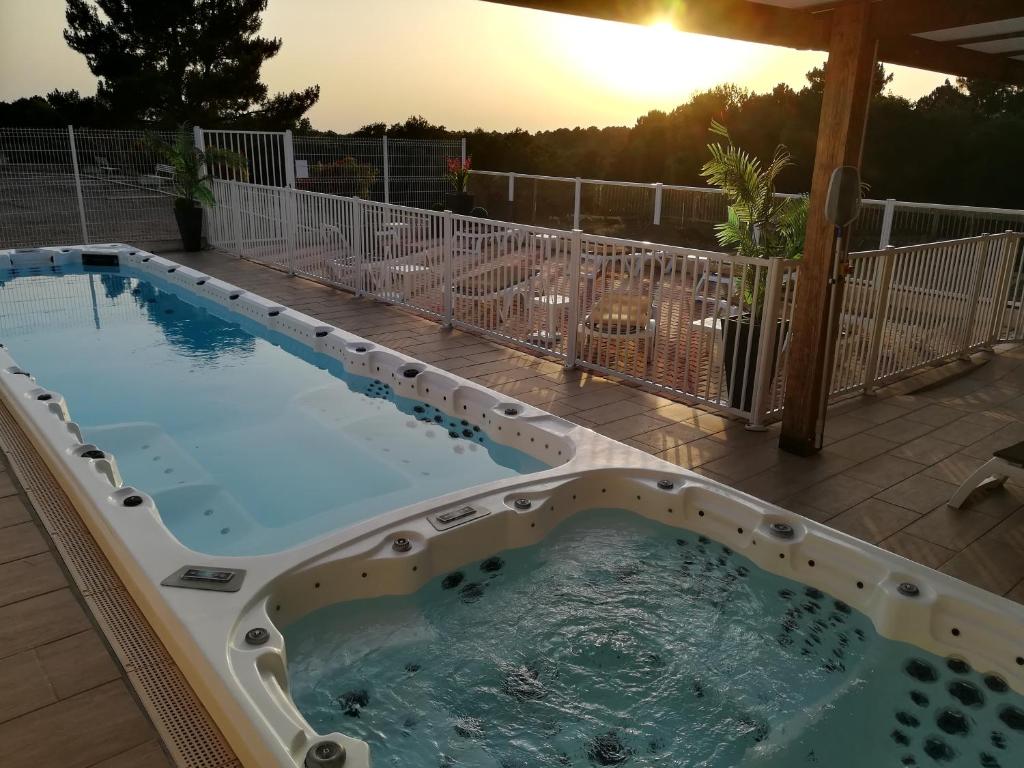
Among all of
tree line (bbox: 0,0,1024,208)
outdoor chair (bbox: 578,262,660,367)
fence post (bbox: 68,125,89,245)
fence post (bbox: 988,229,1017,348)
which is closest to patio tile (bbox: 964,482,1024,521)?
outdoor chair (bbox: 578,262,660,367)

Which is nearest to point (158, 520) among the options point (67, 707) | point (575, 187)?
point (67, 707)

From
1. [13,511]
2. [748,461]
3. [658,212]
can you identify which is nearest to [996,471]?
[748,461]

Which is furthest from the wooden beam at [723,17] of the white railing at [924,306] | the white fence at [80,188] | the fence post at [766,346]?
the white fence at [80,188]

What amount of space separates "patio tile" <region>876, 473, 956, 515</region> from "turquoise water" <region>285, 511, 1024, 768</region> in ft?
3.33

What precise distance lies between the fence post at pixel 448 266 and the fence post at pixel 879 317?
11.6ft

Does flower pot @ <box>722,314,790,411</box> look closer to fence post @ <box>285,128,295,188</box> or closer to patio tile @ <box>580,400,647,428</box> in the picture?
Answer: patio tile @ <box>580,400,647,428</box>

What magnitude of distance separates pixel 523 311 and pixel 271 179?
7449 millimetres

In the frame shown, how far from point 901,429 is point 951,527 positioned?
134 cm

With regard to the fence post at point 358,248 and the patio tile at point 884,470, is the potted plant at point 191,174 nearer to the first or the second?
the fence post at point 358,248

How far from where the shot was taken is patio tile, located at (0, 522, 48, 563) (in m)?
3.16

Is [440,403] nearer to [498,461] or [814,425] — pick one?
[498,461]

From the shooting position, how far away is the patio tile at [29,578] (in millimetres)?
2895

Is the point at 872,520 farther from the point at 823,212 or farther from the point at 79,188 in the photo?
the point at 79,188

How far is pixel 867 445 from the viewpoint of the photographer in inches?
180
